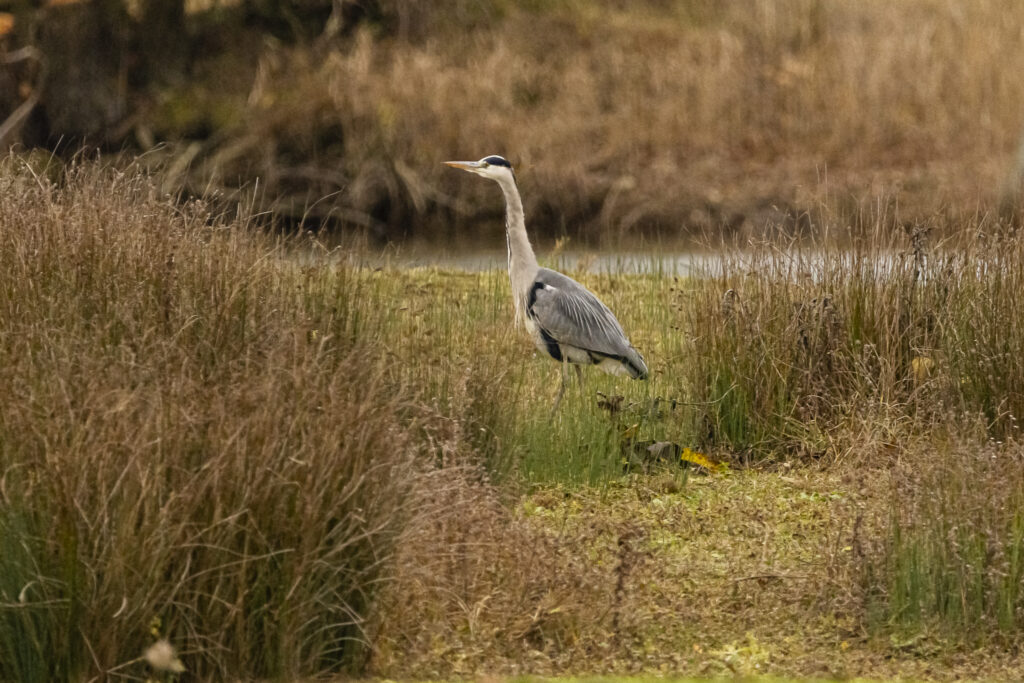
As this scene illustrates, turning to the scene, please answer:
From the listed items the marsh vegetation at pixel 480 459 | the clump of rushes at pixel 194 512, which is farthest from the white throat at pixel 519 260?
the clump of rushes at pixel 194 512

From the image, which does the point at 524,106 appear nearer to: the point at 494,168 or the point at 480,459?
the point at 494,168

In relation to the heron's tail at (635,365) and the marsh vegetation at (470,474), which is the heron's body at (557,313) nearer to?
the heron's tail at (635,365)

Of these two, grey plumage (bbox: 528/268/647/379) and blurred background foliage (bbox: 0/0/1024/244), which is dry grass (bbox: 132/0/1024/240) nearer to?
blurred background foliage (bbox: 0/0/1024/244)

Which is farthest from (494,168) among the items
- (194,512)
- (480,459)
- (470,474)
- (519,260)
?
(194,512)

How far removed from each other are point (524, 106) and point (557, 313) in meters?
12.5

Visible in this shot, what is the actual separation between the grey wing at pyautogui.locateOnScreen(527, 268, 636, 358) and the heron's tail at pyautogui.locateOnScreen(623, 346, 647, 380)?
15 mm

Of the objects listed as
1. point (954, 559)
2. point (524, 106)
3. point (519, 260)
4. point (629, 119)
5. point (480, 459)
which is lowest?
point (954, 559)

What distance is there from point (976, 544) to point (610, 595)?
1.22 meters

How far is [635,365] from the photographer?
8281 millimetres

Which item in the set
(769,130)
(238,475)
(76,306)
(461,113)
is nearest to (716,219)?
(769,130)

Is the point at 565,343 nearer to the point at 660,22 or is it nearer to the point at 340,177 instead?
the point at 340,177

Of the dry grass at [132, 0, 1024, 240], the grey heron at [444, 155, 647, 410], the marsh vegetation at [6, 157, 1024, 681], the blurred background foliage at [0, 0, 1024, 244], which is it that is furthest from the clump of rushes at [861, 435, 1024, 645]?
the blurred background foliage at [0, 0, 1024, 244]

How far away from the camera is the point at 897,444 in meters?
7.24

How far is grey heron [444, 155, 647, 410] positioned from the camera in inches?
327
